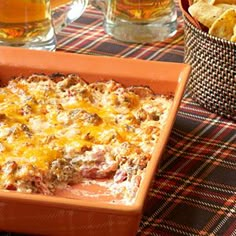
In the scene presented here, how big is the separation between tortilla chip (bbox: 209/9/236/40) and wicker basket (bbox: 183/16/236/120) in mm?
21

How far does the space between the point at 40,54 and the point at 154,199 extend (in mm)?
396

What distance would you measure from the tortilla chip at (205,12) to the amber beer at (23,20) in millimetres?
360

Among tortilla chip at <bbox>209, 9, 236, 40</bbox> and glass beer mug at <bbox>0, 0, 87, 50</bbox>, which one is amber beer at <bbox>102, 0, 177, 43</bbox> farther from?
tortilla chip at <bbox>209, 9, 236, 40</bbox>

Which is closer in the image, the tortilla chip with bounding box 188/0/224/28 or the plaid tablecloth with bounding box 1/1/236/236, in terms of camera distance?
the plaid tablecloth with bounding box 1/1/236/236

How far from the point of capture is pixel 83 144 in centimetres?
117

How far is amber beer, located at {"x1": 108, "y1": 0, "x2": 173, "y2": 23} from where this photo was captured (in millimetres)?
1716

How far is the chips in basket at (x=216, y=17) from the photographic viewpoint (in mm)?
1367

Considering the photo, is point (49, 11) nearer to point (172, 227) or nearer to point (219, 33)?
point (219, 33)

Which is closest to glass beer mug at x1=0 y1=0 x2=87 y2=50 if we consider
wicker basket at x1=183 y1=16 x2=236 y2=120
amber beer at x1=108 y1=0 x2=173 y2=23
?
→ amber beer at x1=108 y1=0 x2=173 y2=23

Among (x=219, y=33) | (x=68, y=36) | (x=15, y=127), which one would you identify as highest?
(x=219, y=33)

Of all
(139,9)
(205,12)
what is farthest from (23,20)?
(205,12)

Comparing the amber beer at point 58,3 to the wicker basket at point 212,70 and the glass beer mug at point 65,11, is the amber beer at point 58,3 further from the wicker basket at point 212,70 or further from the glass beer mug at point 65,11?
the wicker basket at point 212,70

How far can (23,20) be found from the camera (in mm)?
1585

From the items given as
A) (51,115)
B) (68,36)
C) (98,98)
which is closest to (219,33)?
(98,98)
